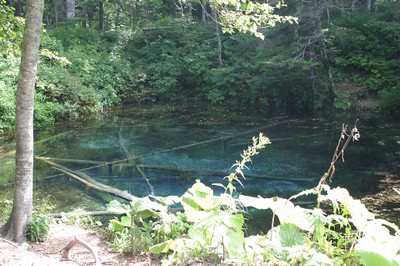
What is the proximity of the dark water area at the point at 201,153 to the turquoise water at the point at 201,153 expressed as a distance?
19 mm

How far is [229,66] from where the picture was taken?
65.3 feet

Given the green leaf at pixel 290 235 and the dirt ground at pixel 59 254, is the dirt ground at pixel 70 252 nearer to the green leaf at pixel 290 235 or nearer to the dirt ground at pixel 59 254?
the dirt ground at pixel 59 254

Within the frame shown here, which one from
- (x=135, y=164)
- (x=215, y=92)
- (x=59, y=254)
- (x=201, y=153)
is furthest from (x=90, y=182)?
(x=215, y=92)

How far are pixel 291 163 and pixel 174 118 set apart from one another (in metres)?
7.44

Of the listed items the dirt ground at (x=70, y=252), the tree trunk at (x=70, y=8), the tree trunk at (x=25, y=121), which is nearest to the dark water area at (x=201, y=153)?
the dirt ground at (x=70, y=252)

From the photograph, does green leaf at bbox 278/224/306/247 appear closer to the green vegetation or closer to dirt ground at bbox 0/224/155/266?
the green vegetation

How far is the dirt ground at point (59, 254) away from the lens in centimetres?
345

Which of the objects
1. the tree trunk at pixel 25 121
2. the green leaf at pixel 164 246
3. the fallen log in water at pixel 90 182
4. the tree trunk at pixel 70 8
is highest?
the tree trunk at pixel 70 8

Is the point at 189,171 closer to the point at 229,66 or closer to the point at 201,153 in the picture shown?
the point at 201,153

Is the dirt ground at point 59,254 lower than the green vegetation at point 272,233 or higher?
lower

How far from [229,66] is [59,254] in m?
16.6

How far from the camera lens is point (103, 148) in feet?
38.3

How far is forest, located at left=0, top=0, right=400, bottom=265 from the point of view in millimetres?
3195

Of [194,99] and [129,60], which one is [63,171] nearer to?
[194,99]
